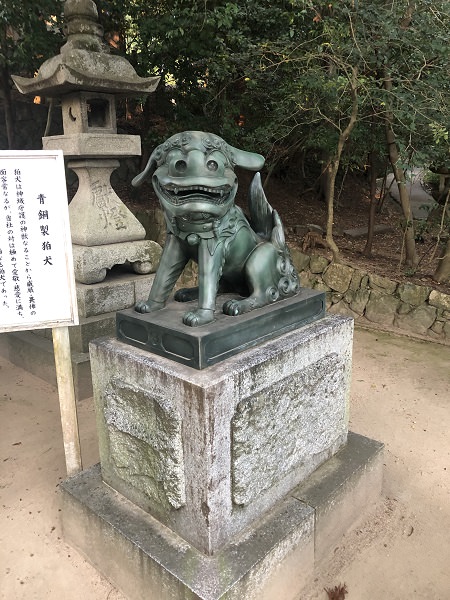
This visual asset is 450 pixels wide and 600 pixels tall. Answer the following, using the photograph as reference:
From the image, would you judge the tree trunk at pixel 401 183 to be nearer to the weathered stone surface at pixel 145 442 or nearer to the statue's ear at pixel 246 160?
the statue's ear at pixel 246 160

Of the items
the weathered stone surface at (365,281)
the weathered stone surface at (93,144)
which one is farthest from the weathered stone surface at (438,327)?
the weathered stone surface at (93,144)

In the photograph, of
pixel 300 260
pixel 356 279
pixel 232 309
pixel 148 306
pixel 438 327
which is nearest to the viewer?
pixel 232 309

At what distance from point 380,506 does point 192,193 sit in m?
2.15

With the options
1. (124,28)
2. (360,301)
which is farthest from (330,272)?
(124,28)

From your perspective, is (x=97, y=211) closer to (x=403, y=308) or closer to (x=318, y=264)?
(x=318, y=264)

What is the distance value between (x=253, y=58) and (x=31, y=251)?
5.05 meters

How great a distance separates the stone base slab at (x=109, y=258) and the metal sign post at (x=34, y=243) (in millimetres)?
1895

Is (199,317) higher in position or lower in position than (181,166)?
lower

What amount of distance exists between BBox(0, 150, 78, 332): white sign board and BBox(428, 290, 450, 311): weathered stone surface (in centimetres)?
439

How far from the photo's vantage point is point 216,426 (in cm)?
184

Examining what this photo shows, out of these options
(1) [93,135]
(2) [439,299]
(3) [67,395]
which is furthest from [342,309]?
(3) [67,395]

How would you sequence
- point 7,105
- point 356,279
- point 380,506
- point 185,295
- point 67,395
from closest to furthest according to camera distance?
point 185,295 < point 67,395 < point 380,506 < point 356,279 < point 7,105

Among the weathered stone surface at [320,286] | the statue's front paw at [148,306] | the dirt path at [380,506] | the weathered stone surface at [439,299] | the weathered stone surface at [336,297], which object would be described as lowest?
the dirt path at [380,506]

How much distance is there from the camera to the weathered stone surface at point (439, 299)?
530cm
